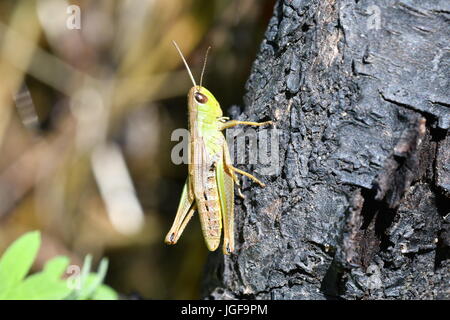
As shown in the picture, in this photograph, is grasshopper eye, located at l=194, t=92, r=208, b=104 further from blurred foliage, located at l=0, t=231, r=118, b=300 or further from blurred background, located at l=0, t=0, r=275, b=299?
blurred foliage, located at l=0, t=231, r=118, b=300

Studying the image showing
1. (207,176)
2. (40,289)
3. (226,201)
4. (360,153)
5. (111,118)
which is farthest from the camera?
(111,118)

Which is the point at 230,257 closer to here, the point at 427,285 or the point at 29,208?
the point at 427,285

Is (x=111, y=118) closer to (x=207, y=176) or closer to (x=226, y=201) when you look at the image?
(x=207, y=176)

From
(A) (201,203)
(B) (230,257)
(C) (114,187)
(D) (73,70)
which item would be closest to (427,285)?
(B) (230,257)

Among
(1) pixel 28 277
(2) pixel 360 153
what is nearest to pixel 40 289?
(1) pixel 28 277

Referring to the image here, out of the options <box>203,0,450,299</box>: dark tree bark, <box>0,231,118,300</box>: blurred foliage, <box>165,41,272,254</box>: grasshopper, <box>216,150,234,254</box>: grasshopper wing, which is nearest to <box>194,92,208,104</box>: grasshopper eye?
<box>165,41,272,254</box>: grasshopper

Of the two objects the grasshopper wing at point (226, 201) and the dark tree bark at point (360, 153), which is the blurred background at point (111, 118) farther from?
the dark tree bark at point (360, 153)
